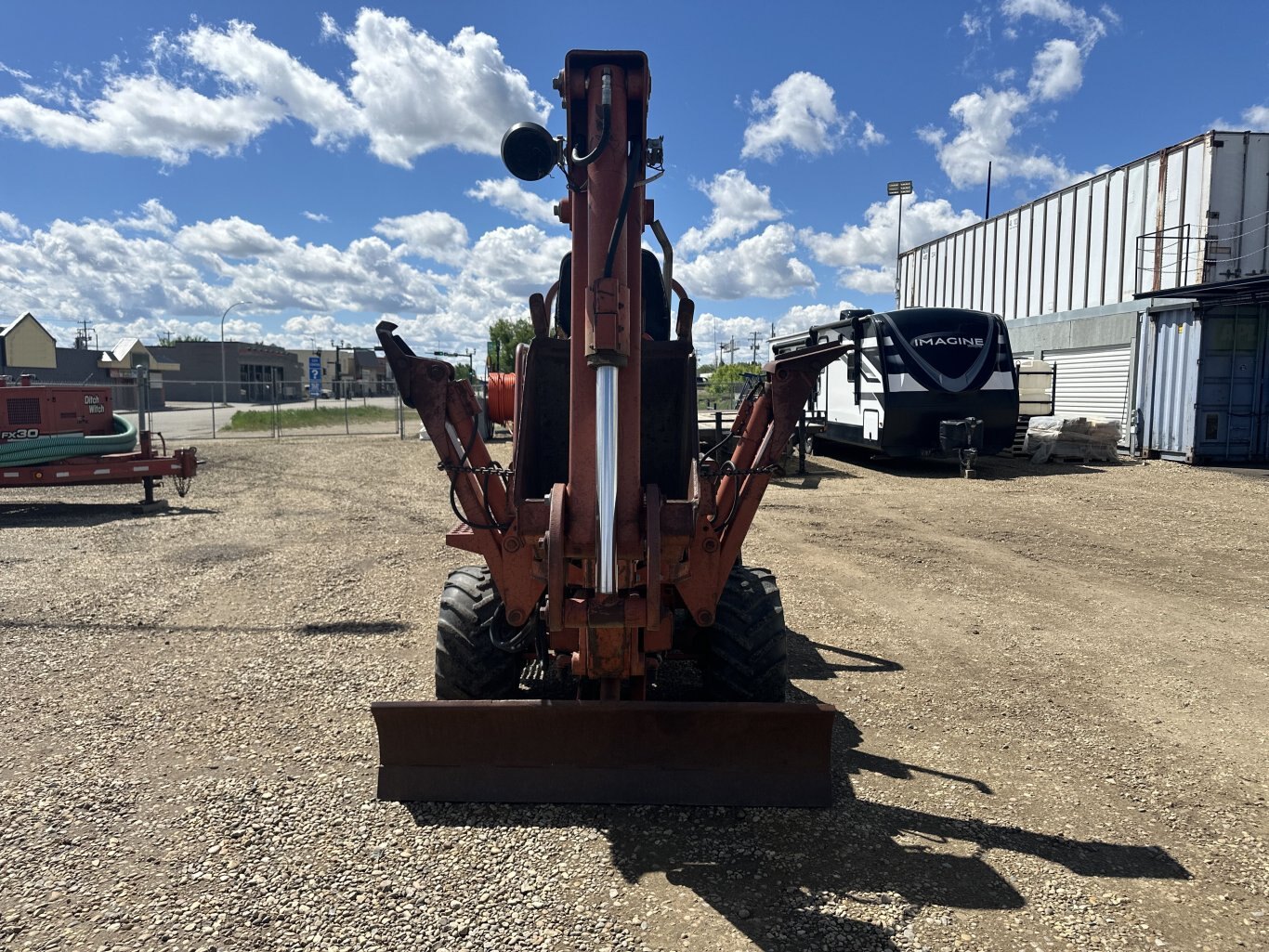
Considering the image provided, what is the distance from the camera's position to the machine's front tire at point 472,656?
411cm

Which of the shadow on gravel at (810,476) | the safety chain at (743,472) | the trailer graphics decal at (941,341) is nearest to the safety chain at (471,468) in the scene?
the safety chain at (743,472)

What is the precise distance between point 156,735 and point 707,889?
319 cm

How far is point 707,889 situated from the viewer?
319 cm

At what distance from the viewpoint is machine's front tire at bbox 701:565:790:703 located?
13.4 ft

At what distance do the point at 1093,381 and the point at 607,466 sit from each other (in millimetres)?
20380

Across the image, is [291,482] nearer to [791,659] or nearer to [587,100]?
[791,659]

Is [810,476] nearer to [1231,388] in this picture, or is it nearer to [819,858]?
[1231,388]

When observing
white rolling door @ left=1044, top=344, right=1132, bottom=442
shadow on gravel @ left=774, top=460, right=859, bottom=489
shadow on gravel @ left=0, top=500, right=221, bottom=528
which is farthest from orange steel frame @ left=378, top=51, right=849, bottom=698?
white rolling door @ left=1044, top=344, right=1132, bottom=442

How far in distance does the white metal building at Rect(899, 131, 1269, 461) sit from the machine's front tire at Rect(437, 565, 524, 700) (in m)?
15.7

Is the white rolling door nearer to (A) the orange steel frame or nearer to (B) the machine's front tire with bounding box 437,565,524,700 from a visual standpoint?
(A) the orange steel frame

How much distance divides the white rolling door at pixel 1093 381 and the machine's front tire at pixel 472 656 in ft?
60.8

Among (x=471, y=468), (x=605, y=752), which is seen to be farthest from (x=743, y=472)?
(x=605, y=752)

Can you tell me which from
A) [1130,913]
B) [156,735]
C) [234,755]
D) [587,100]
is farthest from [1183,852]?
[156,735]

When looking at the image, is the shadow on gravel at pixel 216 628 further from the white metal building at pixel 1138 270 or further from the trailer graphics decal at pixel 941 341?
the white metal building at pixel 1138 270
